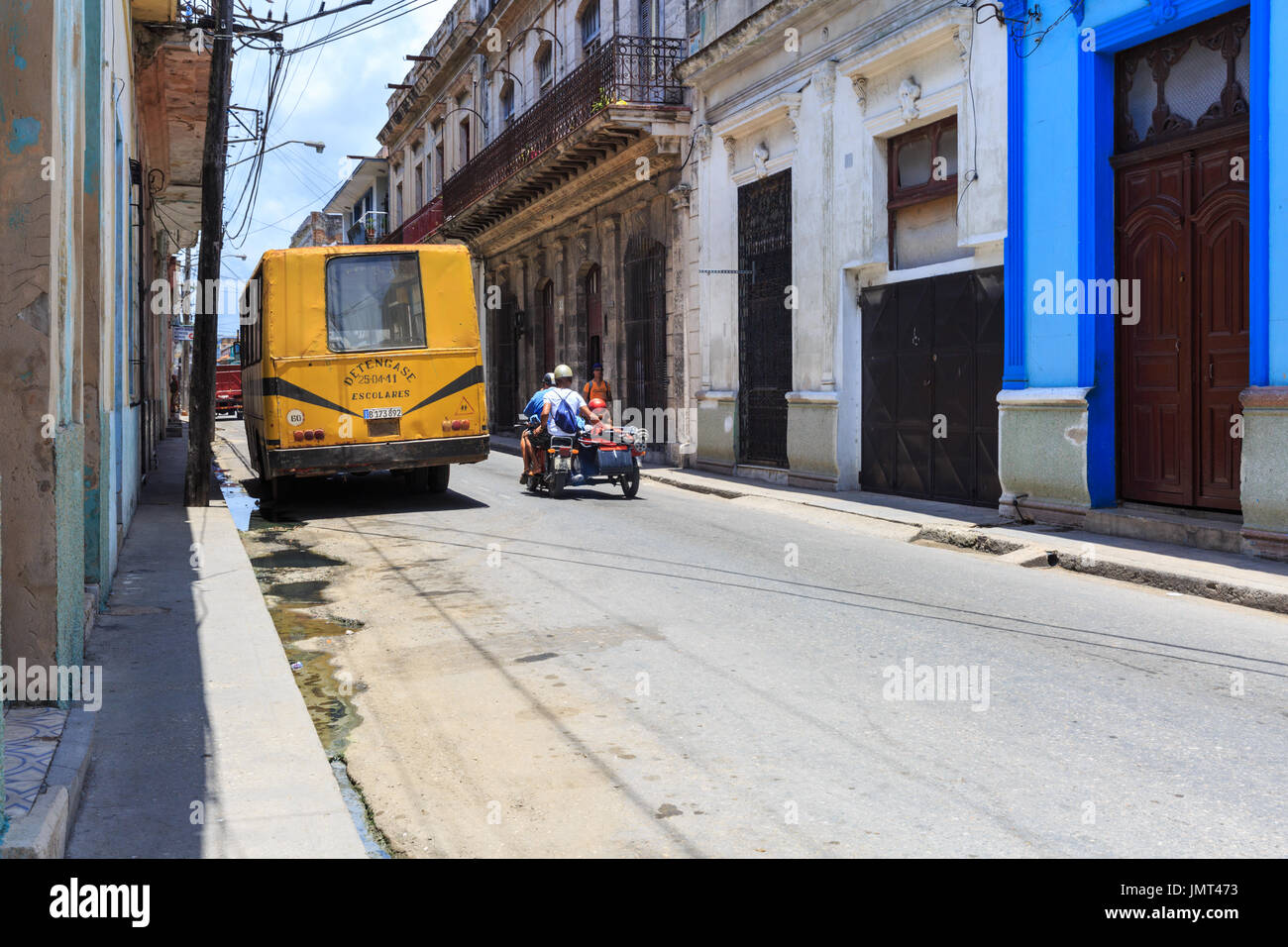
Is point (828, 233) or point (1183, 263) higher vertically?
point (828, 233)

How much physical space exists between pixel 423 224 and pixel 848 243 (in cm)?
2506

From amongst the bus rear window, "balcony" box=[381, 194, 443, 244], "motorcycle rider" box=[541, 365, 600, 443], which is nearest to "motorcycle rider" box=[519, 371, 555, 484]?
"motorcycle rider" box=[541, 365, 600, 443]

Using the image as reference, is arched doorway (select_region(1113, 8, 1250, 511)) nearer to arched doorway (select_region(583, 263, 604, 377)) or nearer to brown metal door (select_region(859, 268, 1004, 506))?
brown metal door (select_region(859, 268, 1004, 506))

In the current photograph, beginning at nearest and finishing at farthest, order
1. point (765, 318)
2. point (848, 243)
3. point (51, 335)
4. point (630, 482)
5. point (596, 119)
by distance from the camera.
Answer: point (51, 335)
point (630, 482)
point (848, 243)
point (765, 318)
point (596, 119)

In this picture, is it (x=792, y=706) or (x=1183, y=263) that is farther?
(x=1183, y=263)

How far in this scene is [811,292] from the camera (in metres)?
16.3

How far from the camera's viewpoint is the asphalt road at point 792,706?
385 cm

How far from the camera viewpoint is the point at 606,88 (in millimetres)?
20688

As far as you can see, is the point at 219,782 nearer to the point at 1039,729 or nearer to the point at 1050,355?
the point at 1039,729

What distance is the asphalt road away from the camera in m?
3.85

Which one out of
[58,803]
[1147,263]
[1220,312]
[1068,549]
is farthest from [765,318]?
[58,803]

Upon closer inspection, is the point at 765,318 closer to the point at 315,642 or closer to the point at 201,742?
the point at 315,642

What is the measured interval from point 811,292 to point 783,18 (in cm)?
384

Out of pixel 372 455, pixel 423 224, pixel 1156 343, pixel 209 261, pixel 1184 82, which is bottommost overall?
pixel 372 455
